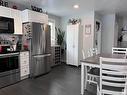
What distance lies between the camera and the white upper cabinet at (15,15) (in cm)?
346

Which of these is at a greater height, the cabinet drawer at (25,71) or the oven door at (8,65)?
the oven door at (8,65)

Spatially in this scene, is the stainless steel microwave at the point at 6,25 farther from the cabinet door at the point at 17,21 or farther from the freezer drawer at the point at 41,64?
the freezer drawer at the point at 41,64

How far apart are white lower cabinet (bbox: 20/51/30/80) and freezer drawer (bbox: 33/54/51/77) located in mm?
229

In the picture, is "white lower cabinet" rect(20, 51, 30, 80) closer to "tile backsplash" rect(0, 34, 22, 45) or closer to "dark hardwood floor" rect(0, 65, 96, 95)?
"dark hardwood floor" rect(0, 65, 96, 95)

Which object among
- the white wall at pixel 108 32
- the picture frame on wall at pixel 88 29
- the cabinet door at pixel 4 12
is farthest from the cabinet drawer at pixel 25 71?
the white wall at pixel 108 32

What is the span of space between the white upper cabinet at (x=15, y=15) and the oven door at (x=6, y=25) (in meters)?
0.13

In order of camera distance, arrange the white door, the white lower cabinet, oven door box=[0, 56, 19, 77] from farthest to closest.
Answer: the white door < the white lower cabinet < oven door box=[0, 56, 19, 77]

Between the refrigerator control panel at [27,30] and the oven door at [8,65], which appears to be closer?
the oven door at [8,65]

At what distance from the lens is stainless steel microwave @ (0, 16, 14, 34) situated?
11.1ft

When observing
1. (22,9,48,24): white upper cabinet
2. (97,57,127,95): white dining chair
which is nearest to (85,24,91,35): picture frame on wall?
(22,9,48,24): white upper cabinet

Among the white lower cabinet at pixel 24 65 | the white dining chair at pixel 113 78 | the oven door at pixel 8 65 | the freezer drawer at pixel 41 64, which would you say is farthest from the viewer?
the freezer drawer at pixel 41 64

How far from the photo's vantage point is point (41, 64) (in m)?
4.19

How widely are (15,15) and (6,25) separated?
0.51 m

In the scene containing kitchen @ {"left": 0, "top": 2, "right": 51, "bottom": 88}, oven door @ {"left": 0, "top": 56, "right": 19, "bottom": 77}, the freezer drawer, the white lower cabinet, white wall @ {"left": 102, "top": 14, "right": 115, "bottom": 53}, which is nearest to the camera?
oven door @ {"left": 0, "top": 56, "right": 19, "bottom": 77}
